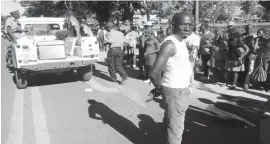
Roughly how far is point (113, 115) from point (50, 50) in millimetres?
3309

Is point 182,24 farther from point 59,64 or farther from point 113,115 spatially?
point 59,64

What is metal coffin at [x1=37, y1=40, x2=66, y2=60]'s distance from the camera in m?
7.77

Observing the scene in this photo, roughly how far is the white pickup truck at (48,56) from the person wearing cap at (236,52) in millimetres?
3837

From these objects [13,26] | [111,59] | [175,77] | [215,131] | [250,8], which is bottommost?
[215,131]

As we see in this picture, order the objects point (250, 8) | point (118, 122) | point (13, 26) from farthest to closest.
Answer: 1. point (250, 8)
2. point (13, 26)
3. point (118, 122)

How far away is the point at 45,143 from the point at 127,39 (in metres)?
7.84

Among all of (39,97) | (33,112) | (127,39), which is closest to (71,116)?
(33,112)

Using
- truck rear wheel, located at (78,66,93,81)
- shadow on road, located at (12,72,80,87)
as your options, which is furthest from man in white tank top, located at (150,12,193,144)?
shadow on road, located at (12,72,80,87)

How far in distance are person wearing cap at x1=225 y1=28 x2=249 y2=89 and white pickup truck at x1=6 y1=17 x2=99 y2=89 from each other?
384 centimetres

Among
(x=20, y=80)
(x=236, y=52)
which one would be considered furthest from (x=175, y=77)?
(x=20, y=80)

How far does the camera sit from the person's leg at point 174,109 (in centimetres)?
321

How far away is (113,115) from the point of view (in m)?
5.61

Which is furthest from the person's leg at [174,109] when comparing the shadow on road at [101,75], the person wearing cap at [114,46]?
the shadow on road at [101,75]

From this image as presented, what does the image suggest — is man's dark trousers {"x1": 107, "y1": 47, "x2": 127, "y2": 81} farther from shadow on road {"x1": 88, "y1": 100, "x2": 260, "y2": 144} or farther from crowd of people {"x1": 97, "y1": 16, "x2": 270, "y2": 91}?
shadow on road {"x1": 88, "y1": 100, "x2": 260, "y2": 144}
